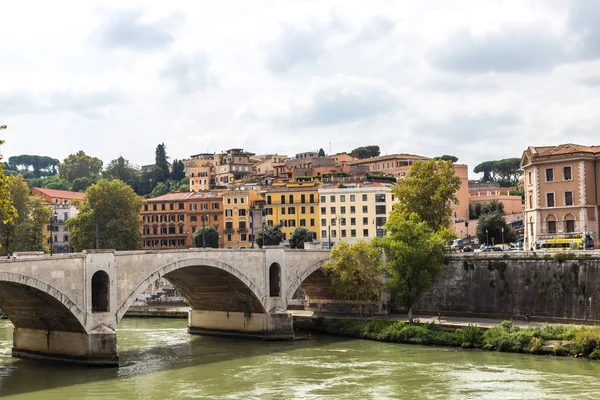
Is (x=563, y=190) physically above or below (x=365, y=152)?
below

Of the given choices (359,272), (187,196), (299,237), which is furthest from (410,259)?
(187,196)

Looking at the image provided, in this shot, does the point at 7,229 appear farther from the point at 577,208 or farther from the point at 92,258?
the point at 577,208

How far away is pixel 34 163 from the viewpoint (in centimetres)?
16325

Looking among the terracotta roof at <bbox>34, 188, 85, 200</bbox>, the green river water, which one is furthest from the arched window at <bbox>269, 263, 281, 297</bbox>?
the terracotta roof at <bbox>34, 188, 85, 200</bbox>

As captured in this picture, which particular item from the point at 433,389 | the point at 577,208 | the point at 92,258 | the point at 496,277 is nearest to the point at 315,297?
the point at 496,277

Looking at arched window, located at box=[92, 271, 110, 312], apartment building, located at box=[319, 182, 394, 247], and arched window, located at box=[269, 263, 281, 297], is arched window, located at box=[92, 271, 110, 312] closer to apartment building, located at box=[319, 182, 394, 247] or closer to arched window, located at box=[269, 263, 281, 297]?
arched window, located at box=[269, 263, 281, 297]

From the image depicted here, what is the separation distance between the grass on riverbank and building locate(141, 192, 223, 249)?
119 feet

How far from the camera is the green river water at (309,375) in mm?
26172

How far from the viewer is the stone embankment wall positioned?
3625cm

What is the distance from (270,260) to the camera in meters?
41.0

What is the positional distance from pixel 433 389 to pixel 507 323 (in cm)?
927

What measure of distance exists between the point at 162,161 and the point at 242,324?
257 ft

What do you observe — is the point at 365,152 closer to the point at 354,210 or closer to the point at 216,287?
the point at 354,210

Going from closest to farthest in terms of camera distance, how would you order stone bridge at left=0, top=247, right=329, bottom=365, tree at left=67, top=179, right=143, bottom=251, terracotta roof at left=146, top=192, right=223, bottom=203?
stone bridge at left=0, top=247, right=329, bottom=365, tree at left=67, top=179, right=143, bottom=251, terracotta roof at left=146, top=192, right=223, bottom=203
